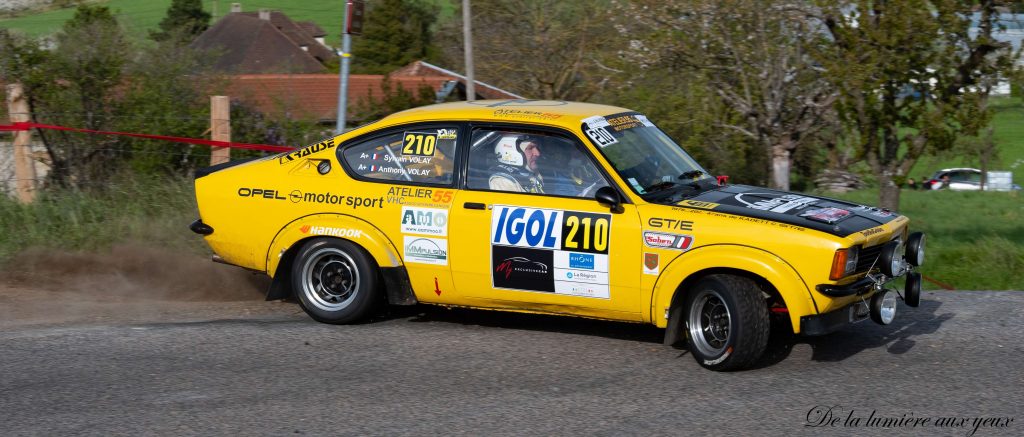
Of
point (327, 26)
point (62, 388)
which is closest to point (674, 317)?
point (62, 388)

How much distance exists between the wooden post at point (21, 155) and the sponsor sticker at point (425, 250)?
6.23 meters

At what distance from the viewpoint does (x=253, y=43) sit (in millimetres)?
54281

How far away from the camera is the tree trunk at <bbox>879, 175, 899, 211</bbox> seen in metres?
13.8

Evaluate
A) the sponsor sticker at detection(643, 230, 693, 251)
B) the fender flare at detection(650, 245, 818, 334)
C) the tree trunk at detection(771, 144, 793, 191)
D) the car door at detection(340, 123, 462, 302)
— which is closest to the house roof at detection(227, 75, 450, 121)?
the tree trunk at detection(771, 144, 793, 191)

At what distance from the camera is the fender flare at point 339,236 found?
6887 mm

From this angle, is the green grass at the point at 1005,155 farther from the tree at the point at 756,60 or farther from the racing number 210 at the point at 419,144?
the racing number 210 at the point at 419,144

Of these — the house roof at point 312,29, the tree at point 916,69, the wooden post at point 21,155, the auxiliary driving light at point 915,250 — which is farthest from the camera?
the house roof at point 312,29

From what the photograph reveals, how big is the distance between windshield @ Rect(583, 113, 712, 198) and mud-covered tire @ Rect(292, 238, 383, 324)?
181 cm

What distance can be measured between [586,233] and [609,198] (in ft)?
A: 0.89

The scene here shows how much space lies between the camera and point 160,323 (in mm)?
7258

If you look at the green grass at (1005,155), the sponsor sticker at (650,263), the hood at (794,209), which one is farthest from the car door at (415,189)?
the green grass at (1005,155)

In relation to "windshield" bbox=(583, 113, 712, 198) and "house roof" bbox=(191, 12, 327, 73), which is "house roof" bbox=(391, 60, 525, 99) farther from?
"windshield" bbox=(583, 113, 712, 198)

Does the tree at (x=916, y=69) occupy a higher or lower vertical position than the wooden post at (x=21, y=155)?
higher

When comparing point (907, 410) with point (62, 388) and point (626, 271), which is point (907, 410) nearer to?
point (626, 271)
